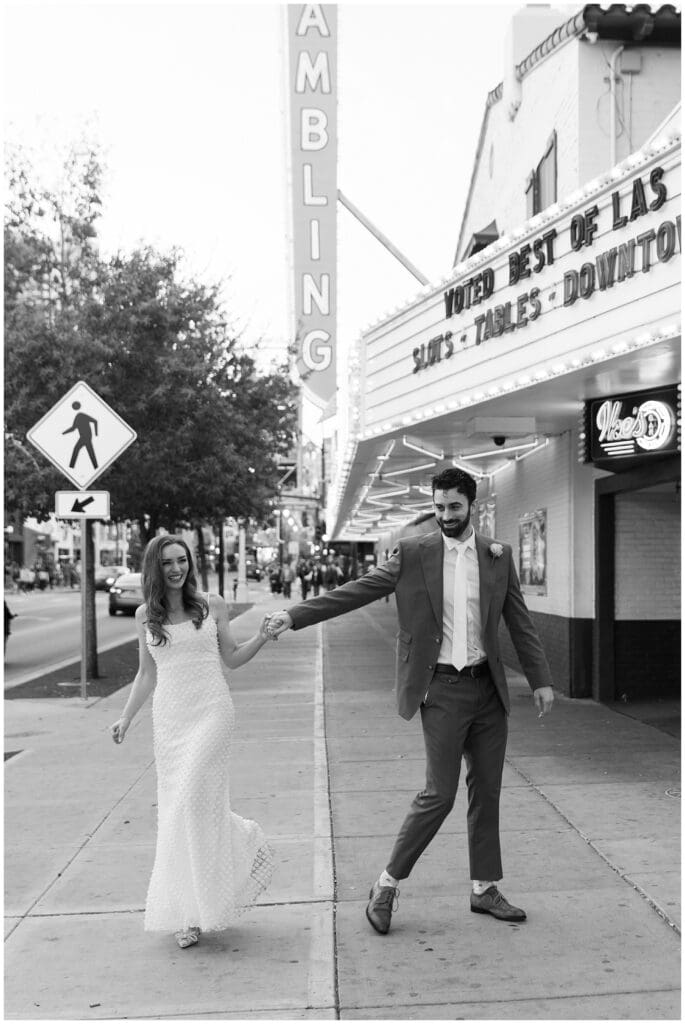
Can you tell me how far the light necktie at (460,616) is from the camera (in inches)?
200

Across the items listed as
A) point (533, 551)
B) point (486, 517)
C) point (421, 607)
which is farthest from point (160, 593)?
point (486, 517)

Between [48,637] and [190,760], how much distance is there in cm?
2281

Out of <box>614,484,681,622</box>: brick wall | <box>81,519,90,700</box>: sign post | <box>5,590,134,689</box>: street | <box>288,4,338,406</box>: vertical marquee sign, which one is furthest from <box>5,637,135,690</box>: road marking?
<box>614,484,681,622</box>: brick wall

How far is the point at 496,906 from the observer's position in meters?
5.24

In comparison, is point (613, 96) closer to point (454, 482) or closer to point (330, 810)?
point (330, 810)

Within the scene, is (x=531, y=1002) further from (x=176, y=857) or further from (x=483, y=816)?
(x=176, y=857)

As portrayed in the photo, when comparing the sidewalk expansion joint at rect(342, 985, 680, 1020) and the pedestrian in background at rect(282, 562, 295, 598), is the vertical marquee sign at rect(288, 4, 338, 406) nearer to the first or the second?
the sidewalk expansion joint at rect(342, 985, 680, 1020)

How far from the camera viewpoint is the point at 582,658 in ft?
41.1

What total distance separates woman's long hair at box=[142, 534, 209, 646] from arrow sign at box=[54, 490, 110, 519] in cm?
746

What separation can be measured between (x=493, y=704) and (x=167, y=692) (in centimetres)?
143

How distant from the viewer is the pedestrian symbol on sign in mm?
11969

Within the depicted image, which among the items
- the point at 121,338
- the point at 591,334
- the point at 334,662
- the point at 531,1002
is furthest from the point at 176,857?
the point at 334,662

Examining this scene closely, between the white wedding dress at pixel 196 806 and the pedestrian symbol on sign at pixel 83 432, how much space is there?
7205 mm

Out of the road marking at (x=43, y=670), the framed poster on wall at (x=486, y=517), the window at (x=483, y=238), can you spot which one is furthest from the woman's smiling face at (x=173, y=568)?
the framed poster on wall at (x=486, y=517)
